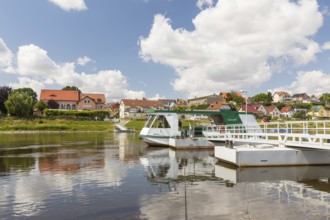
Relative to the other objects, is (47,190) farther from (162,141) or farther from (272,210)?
(162,141)

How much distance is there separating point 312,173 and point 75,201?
13.4 meters

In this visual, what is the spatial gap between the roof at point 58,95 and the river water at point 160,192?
9790 cm

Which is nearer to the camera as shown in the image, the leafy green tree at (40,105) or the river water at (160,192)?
the river water at (160,192)

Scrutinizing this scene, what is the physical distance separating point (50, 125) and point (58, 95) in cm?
3988

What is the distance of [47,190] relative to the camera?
15117mm

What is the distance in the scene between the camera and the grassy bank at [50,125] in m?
75.5

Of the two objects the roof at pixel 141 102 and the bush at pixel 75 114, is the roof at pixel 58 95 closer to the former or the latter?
the bush at pixel 75 114

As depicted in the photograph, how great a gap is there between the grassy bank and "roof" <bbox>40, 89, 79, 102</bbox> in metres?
29.4

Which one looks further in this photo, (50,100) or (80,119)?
(50,100)

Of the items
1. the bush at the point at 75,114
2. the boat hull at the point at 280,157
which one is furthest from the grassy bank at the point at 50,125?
the boat hull at the point at 280,157

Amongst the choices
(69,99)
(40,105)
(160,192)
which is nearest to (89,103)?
(69,99)

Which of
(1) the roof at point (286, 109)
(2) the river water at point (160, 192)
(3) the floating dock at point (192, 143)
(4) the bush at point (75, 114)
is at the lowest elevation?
(2) the river water at point (160, 192)

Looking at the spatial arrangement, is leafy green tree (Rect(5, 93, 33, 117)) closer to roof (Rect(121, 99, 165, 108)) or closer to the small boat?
the small boat

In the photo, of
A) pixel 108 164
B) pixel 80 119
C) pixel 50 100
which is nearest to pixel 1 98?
pixel 50 100
